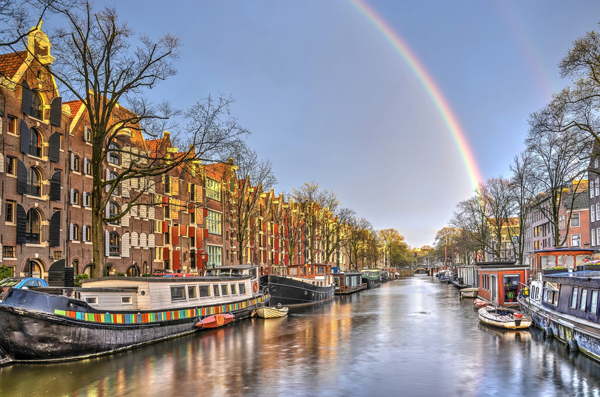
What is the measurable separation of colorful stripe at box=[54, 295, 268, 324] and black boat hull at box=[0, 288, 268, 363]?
179mm

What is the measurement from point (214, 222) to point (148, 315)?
41.0 m

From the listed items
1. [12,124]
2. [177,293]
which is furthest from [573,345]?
[12,124]

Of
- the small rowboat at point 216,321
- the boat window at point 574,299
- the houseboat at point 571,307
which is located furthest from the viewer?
the small rowboat at point 216,321

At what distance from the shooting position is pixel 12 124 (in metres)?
36.9

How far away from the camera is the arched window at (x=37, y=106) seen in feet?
127

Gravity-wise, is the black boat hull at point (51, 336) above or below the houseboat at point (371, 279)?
above

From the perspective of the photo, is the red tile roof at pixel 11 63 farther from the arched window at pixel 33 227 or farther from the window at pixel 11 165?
the arched window at pixel 33 227

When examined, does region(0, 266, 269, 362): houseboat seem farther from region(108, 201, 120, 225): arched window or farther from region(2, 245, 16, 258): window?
region(108, 201, 120, 225): arched window

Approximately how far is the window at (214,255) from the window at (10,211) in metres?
30.4

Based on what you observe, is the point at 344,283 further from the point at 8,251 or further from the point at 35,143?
the point at 8,251

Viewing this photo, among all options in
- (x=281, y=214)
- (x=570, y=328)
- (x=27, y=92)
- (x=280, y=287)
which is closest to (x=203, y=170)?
(x=280, y=287)

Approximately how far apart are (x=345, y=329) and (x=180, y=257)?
94.7 ft

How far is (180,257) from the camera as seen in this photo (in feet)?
192

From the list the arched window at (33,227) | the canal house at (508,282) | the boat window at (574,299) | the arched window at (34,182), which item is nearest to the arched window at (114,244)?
the arched window at (33,227)
